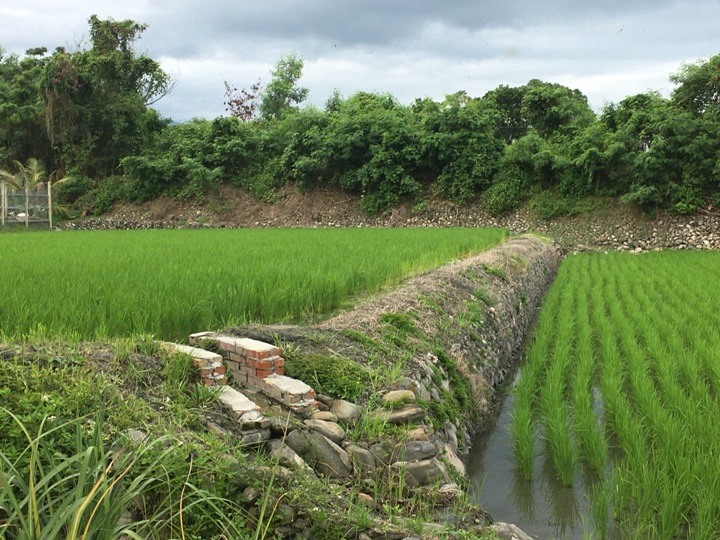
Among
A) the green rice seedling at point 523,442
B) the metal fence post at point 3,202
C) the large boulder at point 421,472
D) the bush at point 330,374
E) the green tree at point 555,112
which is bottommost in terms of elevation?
the green rice seedling at point 523,442

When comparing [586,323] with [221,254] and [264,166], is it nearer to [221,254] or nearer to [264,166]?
[221,254]

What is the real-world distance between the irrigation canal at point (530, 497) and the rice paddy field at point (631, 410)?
0.18 ft

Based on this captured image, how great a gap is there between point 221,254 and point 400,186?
42.4 ft

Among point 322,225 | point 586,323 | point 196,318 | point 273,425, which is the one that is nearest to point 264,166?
point 322,225

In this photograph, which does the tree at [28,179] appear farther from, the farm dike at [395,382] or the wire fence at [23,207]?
the farm dike at [395,382]

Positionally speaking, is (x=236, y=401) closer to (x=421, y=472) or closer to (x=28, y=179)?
(x=421, y=472)

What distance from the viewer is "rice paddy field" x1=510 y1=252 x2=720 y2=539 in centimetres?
255

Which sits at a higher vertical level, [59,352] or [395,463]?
[59,352]

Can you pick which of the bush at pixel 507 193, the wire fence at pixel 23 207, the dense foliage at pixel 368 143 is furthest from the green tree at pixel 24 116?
the bush at pixel 507 193

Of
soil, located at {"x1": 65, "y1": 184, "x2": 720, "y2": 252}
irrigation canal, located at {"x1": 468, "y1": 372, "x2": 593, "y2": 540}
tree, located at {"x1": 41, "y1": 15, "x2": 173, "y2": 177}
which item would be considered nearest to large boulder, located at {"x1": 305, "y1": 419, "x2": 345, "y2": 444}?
irrigation canal, located at {"x1": 468, "y1": 372, "x2": 593, "y2": 540}

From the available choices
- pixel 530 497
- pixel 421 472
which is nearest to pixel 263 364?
pixel 421 472

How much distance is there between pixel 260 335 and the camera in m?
3.25

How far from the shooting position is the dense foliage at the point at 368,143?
16.0m

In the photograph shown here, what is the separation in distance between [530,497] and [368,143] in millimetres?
17862
